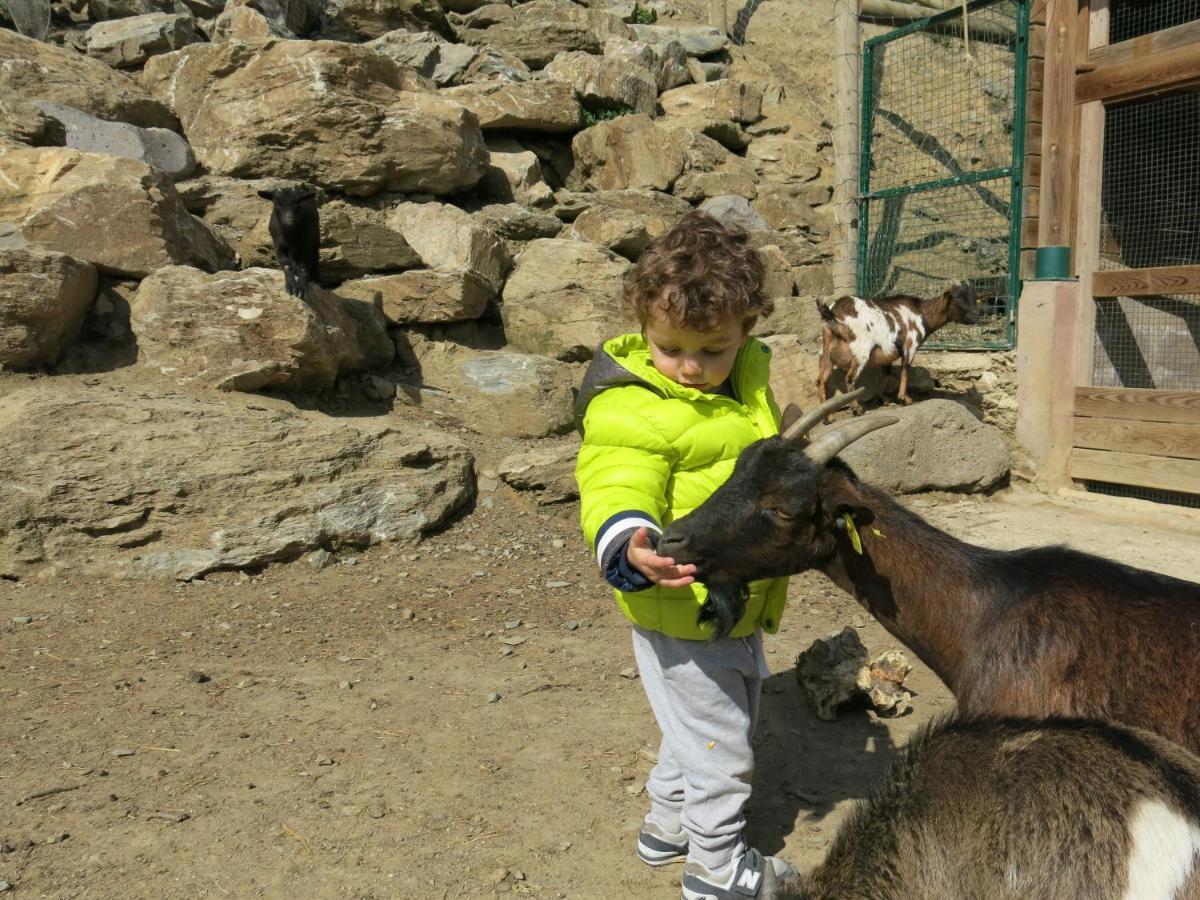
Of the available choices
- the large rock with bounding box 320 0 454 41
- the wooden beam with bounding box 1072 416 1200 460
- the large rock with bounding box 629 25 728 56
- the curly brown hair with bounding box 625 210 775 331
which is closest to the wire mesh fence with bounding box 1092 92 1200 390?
the wooden beam with bounding box 1072 416 1200 460

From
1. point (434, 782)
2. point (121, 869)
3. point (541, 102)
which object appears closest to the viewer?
point (121, 869)

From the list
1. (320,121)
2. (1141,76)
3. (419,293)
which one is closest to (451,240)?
(419,293)

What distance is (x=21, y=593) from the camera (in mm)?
4848

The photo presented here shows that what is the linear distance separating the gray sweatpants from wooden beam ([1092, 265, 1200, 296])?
5.26m

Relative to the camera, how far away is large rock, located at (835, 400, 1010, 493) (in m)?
6.88

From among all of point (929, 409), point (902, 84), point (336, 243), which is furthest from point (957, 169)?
point (336, 243)

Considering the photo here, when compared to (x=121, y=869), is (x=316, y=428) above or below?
above

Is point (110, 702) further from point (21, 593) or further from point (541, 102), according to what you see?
point (541, 102)

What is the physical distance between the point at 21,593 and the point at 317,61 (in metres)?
6.17

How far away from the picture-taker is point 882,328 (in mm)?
8047

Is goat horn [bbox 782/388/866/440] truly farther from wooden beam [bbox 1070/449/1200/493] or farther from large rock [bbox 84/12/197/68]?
large rock [bbox 84/12/197/68]

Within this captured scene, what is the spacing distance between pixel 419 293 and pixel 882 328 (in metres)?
3.77

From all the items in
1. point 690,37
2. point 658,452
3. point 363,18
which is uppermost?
point 690,37

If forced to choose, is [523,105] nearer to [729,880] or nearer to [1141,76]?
[1141,76]
